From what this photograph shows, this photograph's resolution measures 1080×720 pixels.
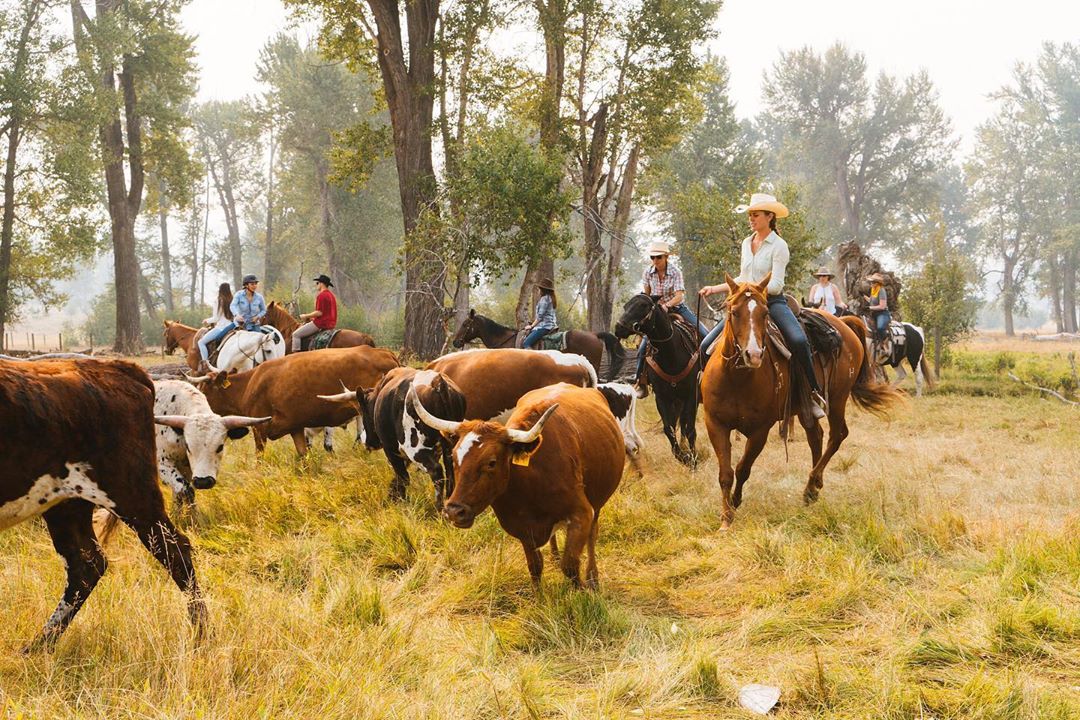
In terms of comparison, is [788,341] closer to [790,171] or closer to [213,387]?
[213,387]

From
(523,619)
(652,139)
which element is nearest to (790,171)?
(652,139)

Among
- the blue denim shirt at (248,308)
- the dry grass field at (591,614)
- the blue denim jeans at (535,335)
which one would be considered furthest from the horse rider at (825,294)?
the blue denim shirt at (248,308)

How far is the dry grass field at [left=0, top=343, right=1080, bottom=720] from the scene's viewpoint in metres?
3.30

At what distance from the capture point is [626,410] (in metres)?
8.41

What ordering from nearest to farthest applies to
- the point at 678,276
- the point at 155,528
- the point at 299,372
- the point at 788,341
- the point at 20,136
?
the point at 155,528 → the point at 788,341 → the point at 299,372 → the point at 678,276 → the point at 20,136

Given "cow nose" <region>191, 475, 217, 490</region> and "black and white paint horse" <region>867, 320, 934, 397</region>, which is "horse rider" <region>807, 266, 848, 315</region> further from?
"cow nose" <region>191, 475, 217, 490</region>

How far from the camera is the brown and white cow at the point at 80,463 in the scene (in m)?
3.60

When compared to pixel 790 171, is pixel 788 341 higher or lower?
lower

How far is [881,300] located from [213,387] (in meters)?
14.5

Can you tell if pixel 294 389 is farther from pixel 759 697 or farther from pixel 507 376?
pixel 759 697

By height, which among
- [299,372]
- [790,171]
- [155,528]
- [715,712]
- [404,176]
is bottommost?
[715,712]

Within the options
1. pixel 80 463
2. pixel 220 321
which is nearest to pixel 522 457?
pixel 80 463

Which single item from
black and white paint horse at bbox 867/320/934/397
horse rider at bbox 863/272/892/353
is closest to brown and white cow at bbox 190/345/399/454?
horse rider at bbox 863/272/892/353

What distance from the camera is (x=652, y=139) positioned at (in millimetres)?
20516
